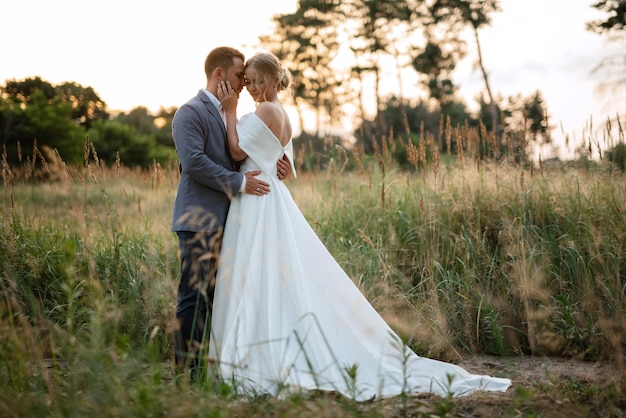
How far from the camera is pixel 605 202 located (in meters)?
5.13

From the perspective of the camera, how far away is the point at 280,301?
134 inches

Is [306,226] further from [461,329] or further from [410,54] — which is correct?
[410,54]

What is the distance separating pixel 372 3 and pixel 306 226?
23675 millimetres

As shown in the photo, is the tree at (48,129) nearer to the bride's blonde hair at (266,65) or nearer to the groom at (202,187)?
the groom at (202,187)

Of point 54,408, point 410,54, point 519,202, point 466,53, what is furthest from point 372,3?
point 54,408

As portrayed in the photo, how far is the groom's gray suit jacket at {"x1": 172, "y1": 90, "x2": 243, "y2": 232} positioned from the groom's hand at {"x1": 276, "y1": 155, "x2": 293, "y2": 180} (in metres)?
0.33

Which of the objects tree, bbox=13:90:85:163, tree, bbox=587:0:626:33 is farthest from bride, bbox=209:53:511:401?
tree, bbox=13:90:85:163

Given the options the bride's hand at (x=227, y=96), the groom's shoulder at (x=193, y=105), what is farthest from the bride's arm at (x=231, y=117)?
the groom's shoulder at (x=193, y=105)

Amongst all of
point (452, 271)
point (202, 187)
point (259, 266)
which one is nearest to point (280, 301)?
point (259, 266)

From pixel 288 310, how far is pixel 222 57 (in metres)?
1.81

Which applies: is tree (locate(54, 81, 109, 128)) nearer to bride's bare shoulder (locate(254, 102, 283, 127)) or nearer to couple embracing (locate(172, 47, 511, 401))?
couple embracing (locate(172, 47, 511, 401))

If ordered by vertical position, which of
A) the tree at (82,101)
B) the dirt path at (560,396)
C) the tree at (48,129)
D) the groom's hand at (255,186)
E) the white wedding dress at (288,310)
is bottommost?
the dirt path at (560,396)

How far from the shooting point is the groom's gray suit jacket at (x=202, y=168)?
3580 mm

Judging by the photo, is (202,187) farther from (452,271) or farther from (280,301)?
(452,271)
